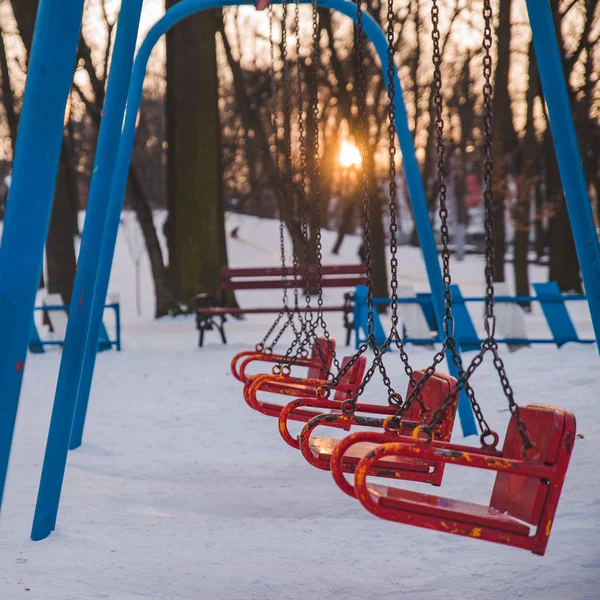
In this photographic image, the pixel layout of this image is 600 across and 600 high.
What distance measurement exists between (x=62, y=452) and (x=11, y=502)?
1.57 feet

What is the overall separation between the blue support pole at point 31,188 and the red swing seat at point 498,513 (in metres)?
1.12

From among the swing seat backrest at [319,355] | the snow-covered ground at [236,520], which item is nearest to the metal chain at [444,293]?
the snow-covered ground at [236,520]

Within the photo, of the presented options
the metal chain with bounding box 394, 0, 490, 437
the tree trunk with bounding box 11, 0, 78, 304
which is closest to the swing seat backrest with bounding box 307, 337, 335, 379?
the metal chain with bounding box 394, 0, 490, 437

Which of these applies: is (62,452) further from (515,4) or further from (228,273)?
(515,4)

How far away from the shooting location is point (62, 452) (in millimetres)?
4012

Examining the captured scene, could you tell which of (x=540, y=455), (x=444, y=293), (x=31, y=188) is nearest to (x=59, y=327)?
(x=31, y=188)

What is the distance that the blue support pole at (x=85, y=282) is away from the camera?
3.88 m

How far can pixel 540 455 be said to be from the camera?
2686mm

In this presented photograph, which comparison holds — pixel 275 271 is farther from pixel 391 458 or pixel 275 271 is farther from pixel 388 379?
pixel 388 379

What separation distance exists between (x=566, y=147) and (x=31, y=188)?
2.50 metres

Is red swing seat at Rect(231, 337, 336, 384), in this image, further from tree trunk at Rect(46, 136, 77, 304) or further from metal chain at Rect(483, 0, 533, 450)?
tree trunk at Rect(46, 136, 77, 304)

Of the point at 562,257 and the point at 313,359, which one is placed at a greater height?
the point at 562,257

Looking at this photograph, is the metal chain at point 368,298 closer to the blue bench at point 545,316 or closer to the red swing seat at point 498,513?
the red swing seat at point 498,513

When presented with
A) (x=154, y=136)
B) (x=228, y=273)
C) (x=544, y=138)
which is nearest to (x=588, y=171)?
(x=544, y=138)
